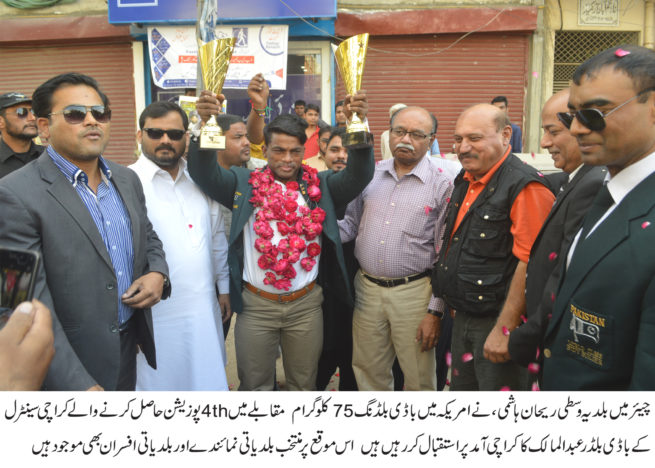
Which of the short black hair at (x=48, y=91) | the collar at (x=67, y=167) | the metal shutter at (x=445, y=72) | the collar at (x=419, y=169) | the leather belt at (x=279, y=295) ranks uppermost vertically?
the metal shutter at (x=445, y=72)

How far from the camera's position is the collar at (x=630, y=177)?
5.61 feet

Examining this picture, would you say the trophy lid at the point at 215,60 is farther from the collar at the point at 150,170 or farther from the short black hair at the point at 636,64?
the short black hair at the point at 636,64

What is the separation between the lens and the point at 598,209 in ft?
6.24

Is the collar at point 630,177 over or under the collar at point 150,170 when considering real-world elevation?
over

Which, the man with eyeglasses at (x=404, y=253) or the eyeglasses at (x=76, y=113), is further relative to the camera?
the man with eyeglasses at (x=404, y=253)

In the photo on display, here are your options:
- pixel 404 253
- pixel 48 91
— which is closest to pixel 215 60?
pixel 48 91

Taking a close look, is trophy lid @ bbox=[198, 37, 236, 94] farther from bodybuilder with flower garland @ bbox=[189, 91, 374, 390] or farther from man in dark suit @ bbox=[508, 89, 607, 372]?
man in dark suit @ bbox=[508, 89, 607, 372]

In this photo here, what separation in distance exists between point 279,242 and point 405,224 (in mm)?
838

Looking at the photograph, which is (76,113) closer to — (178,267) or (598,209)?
(178,267)

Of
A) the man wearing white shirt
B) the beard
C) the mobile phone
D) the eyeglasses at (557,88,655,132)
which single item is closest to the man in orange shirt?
the eyeglasses at (557,88,655,132)

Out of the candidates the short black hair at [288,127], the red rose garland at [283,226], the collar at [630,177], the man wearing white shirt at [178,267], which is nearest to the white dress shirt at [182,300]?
the man wearing white shirt at [178,267]

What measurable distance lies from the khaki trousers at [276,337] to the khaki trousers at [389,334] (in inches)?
12.5

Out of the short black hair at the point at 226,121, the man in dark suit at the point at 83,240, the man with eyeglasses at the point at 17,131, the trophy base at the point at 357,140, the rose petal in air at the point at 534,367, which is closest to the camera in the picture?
the man in dark suit at the point at 83,240

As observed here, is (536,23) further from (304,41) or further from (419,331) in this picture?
(419,331)
